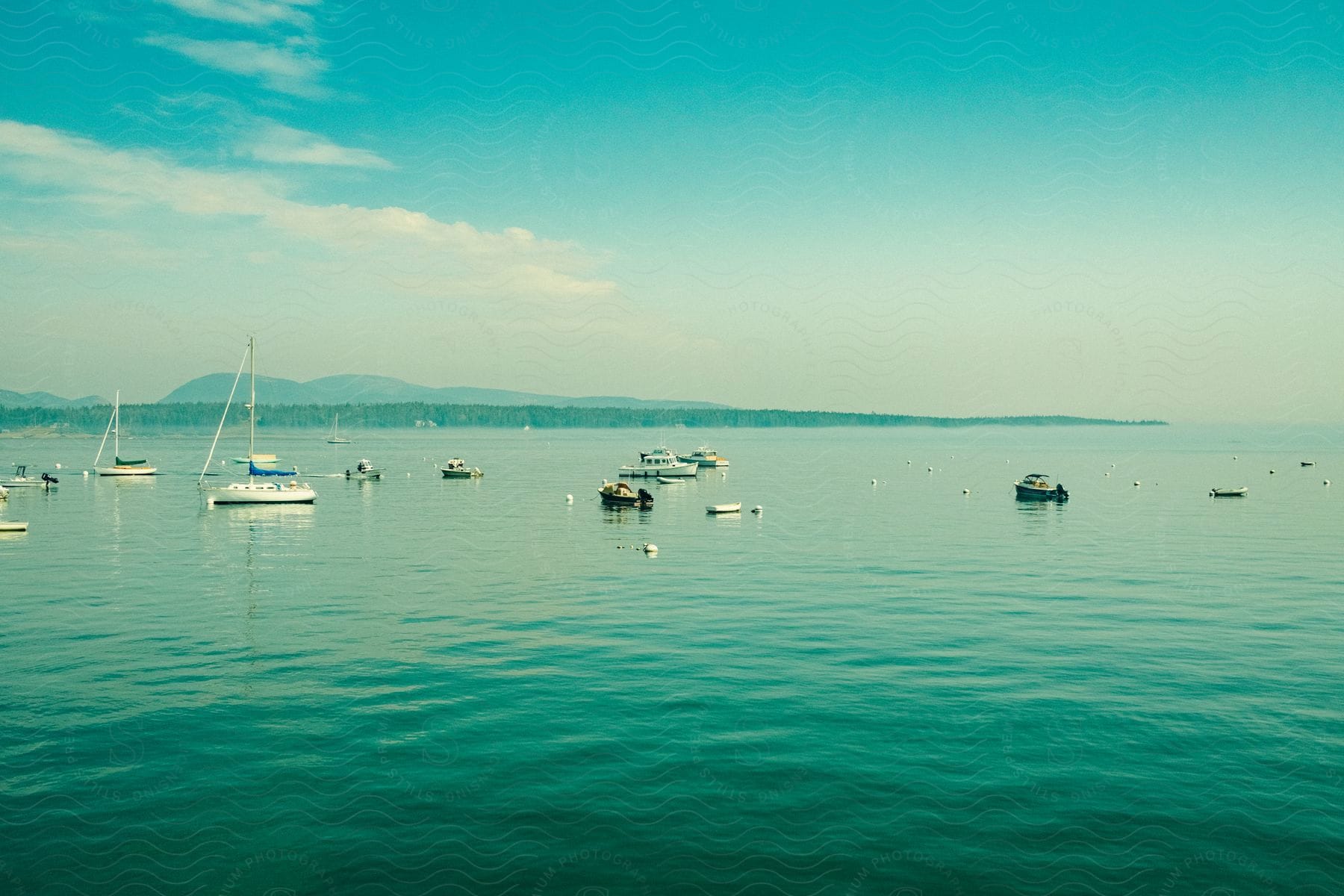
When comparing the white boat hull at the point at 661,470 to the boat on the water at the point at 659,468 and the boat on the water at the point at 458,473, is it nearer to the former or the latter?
the boat on the water at the point at 659,468

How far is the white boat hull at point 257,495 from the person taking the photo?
112m

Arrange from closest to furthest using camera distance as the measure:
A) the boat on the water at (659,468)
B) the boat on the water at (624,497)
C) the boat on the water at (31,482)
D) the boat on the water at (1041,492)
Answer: the boat on the water at (624,497) → the boat on the water at (1041,492) → the boat on the water at (31,482) → the boat on the water at (659,468)

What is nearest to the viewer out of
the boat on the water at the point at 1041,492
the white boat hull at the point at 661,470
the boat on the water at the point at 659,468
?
the boat on the water at the point at 1041,492

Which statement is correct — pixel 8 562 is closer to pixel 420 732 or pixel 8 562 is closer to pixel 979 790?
pixel 420 732

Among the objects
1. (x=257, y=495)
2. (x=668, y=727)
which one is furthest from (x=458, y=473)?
A: (x=668, y=727)

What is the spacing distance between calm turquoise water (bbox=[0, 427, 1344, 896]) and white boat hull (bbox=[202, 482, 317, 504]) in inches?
1850

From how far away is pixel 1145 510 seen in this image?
4402 inches

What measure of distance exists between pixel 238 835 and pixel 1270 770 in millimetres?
27240

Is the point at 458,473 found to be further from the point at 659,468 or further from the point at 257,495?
the point at 257,495

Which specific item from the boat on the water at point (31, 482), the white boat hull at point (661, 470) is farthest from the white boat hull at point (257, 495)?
the white boat hull at point (661, 470)

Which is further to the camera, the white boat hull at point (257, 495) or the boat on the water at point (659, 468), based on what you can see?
the boat on the water at point (659, 468)

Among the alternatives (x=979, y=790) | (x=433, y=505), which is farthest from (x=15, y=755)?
(x=433, y=505)

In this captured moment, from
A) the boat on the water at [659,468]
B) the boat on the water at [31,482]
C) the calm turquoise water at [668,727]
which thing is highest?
the boat on the water at [659,468]

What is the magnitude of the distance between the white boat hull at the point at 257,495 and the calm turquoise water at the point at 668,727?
46989 mm
